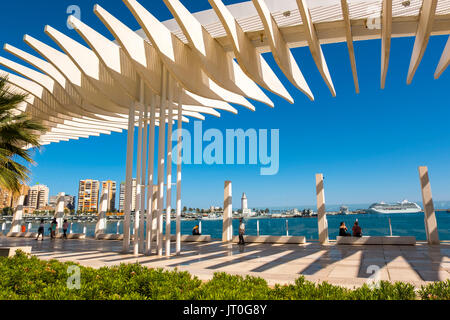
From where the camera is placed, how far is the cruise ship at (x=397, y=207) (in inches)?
5005

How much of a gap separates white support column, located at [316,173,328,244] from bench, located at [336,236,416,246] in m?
0.67

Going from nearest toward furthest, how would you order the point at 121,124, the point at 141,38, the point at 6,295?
1. the point at 6,295
2. the point at 141,38
3. the point at 121,124

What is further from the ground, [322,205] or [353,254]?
[322,205]

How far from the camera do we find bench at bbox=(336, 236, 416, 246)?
12.5 metres

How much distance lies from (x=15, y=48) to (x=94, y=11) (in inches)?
208

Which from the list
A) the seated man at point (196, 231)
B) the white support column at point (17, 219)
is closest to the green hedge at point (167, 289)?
the seated man at point (196, 231)

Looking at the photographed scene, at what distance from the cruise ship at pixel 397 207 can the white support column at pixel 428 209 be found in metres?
135

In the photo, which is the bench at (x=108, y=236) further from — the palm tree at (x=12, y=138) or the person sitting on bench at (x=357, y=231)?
the person sitting on bench at (x=357, y=231)

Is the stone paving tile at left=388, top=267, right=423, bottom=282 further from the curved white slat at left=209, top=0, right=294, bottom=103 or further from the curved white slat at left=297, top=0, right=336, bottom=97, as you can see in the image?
the curved white slat at left=209, top=0, right=294, bottom=103

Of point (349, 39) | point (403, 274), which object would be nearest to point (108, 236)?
point (403, 274)

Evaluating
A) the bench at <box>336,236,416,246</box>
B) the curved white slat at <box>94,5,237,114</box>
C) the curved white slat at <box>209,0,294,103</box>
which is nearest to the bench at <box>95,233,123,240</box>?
the curved white slat at <box>94,5,237,114</box>

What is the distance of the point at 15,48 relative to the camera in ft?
36.8
